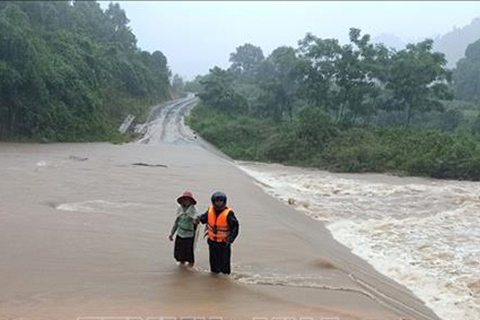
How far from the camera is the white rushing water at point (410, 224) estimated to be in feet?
29.7

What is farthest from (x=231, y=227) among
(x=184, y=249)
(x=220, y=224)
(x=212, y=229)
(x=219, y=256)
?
(x=184, y=249)

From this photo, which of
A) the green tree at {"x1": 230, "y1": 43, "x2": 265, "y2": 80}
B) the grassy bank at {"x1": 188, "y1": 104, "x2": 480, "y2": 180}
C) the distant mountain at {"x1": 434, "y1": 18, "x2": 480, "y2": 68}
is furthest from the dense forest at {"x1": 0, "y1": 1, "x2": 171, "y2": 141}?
the distant mountain at {"x1": 434, "y1": 18, "x2": 480, "y2": 68}

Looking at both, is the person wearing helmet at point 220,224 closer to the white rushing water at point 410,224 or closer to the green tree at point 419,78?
the white rushing water at point 410,224

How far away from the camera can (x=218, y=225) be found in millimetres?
6930

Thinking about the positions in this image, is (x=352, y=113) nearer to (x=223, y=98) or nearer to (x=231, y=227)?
(x=223, y=98)

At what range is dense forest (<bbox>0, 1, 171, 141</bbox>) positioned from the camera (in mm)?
26500

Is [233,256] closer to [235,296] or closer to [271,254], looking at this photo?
[271,254]

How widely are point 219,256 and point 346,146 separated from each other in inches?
958

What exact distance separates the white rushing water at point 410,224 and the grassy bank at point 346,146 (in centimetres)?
152

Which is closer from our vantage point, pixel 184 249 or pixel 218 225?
pixel 218 225

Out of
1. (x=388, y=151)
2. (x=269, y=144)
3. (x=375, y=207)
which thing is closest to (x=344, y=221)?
(x=375, y=207)

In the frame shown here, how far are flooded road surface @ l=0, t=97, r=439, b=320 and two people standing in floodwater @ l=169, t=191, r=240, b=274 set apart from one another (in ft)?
0.80

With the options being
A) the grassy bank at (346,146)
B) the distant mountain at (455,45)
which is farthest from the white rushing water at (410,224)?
the distant mountain at (455,45)

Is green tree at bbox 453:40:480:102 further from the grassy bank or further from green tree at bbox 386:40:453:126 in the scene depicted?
the grassy bank
